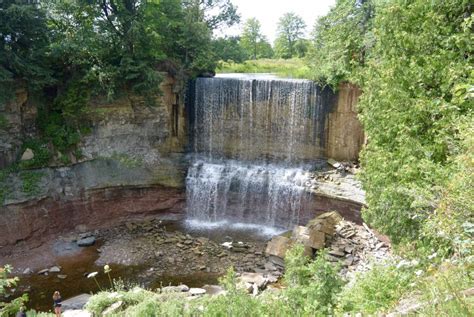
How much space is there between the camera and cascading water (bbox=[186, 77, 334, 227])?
16.8 m

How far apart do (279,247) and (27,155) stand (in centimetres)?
1096

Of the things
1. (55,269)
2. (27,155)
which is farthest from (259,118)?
(55,269)

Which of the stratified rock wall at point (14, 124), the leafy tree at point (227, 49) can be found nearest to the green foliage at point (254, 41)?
the leafy tree at point (227, 49)

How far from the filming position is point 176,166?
18.2 meters

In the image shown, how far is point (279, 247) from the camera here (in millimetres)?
13117

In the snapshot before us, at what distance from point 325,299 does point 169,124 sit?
13443 millimetres

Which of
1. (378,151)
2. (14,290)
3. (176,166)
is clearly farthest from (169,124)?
(378,151)

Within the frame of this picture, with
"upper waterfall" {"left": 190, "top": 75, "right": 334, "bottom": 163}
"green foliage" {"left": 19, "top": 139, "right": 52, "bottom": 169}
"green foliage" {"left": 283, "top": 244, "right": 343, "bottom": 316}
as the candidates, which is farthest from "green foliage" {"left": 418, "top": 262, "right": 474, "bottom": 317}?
"green foliage" {"left": 19, "top": 139, "right": 52, "bottom": 169}

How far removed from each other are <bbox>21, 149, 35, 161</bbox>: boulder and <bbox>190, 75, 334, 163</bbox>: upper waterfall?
24.3ft

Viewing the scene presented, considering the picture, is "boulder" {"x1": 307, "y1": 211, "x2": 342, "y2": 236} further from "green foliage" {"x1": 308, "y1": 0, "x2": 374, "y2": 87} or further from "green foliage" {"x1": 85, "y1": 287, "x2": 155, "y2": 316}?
"green foliage" {"x1": 85, "y1": 287, "x2": 155, "y2": 316}

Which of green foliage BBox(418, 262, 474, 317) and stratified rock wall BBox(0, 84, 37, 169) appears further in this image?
stratified rock wall BBox(0, 84, 37, 169)

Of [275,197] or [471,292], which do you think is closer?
[471,292]

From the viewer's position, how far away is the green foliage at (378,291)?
5.31 meters

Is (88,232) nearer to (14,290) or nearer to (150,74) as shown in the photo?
(14,290)
